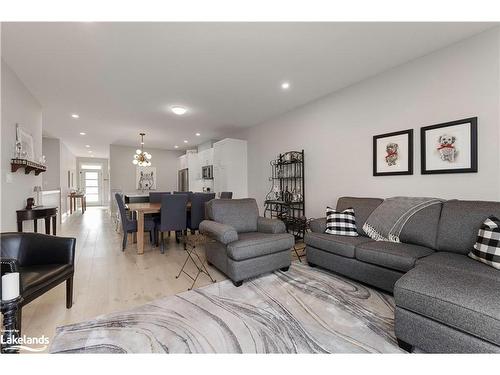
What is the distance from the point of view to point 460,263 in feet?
A: 5.69

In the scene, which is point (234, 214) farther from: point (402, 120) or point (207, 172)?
point (207, 172)

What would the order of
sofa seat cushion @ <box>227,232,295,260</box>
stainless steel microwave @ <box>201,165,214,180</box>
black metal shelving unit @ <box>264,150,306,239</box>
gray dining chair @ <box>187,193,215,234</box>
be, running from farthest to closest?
stainless steel microwave @ <box>201,165,214,180</box> → black metal shelving unit @ <box>264,150,306,239</box> → gray dining chair @ <box>187,193,215,234</box> → sofa seat cushion @ <box>227,232,295,260</box>

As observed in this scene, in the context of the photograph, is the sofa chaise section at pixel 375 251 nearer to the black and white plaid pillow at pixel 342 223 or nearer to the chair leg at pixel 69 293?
the black and white plaid pillow at pixel 342 223

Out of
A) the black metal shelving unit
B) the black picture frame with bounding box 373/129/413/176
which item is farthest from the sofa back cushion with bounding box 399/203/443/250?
the black metal shelving unit

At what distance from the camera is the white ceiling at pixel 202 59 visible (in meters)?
2.15

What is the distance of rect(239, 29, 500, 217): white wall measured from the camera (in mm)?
2201

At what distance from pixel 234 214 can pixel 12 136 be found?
10.5 ft

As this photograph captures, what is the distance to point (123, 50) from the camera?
2426 mm

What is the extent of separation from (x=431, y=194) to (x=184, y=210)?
3.44 metres

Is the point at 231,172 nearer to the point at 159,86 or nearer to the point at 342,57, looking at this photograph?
the point at 159,86

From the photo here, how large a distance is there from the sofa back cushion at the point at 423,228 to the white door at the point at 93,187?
47.3ft

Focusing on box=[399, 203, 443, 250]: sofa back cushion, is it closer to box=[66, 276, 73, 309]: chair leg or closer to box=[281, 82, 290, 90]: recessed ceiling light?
box=[281, 82, 290, 90]: recessed ceiling light

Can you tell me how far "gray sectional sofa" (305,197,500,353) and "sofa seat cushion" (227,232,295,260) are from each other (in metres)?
0.40

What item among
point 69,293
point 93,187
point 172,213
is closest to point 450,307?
point 69,293
